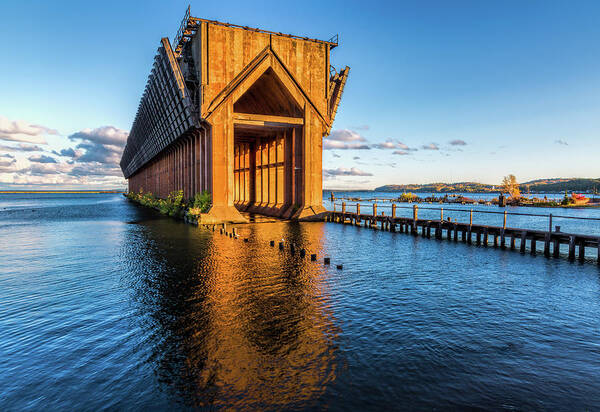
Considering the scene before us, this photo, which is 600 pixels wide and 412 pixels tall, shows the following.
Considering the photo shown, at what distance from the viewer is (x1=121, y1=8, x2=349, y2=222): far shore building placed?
3597cm

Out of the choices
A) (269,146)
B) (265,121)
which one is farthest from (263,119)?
(269,146)

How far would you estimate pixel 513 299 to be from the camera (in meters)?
12.3

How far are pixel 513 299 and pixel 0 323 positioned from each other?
1600 cm

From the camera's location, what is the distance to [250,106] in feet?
164

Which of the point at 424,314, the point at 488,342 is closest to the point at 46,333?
the point at 424,314

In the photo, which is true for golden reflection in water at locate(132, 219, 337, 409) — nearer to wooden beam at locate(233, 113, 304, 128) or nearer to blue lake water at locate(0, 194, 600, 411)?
blue lake water at locate(0, 194, 600, 411)

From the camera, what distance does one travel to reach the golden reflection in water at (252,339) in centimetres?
654

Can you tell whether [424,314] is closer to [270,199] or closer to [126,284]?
[126,284]

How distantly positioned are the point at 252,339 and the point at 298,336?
3.80 feet

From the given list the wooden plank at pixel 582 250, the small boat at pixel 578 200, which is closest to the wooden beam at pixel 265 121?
the wooden plank at pixel 582 250

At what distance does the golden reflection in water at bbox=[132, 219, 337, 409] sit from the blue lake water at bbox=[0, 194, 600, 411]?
4 centimetres

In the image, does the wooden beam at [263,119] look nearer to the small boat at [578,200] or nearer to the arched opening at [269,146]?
the arched opening at [269,146]

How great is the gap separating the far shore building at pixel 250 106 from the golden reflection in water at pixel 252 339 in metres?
23.4

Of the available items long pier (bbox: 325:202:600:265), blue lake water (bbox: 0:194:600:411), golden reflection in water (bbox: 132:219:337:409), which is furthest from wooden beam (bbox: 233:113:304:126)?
golden reflection in water (bbox: 132:219:337:409)
